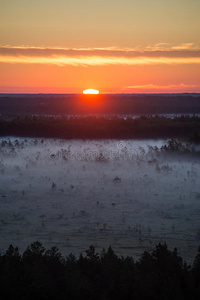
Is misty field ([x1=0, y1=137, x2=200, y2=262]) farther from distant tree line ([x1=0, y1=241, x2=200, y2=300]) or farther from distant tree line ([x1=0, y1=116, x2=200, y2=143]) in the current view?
distant tree line ([x1=0, y1=116, x2=200, y2=143])

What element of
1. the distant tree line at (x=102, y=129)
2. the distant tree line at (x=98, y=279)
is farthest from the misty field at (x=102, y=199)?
the distant tree line at (x=102, y=129)

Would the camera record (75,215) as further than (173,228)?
Yes

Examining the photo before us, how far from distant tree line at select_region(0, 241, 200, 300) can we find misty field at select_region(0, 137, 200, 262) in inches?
83.4

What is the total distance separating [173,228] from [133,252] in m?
1.75

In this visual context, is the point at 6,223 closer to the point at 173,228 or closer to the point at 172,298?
the point at 173,228

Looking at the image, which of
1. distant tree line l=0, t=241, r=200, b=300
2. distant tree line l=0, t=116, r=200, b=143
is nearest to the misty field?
distant tree line l=0, t=241, r=200, b=300

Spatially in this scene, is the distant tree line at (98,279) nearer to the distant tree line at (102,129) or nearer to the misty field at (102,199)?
the misty field at (102,199)

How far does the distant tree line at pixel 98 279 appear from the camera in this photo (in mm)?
5824

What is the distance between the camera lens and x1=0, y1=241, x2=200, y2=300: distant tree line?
582cm

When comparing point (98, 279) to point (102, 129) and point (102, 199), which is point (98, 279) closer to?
Result: point (102, 199)

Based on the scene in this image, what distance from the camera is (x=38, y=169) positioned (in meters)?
17.2

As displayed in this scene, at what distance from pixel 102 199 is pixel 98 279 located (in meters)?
6.49

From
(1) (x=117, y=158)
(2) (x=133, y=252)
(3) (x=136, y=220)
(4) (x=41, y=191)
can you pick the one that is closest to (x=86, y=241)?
(2) (x=133, y=252)

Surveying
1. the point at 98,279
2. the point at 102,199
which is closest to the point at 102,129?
the point at 102,199
